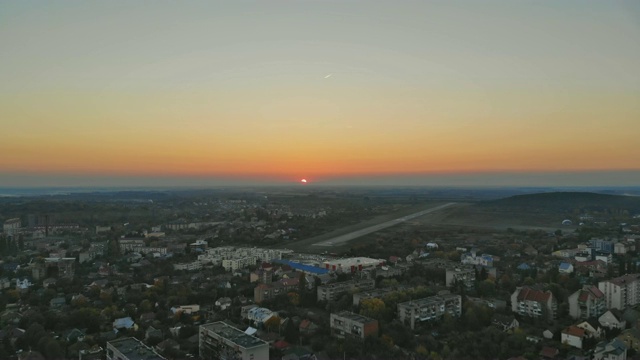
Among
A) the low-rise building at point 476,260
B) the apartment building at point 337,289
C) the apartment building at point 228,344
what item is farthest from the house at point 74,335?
the low-rise building at point 476,260

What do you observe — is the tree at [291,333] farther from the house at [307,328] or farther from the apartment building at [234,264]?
the apartment building at [234,264]

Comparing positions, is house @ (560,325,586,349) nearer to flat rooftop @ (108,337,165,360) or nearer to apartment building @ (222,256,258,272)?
flat rooftop @ (108,337,165,360)

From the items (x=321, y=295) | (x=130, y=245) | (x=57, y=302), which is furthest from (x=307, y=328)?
(x=130, y=245)

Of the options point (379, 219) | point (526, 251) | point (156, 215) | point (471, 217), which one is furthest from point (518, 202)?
point (156, 215)

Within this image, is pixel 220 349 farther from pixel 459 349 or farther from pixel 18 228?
pixel 18 228

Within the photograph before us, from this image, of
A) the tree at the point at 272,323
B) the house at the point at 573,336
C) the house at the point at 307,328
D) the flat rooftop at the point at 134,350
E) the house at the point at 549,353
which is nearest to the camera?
the flat rooftop at the point at 134,350

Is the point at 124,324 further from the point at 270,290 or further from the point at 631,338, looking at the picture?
the point at 631,338

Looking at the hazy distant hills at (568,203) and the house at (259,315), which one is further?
the hazy distant hills at (568,203)
